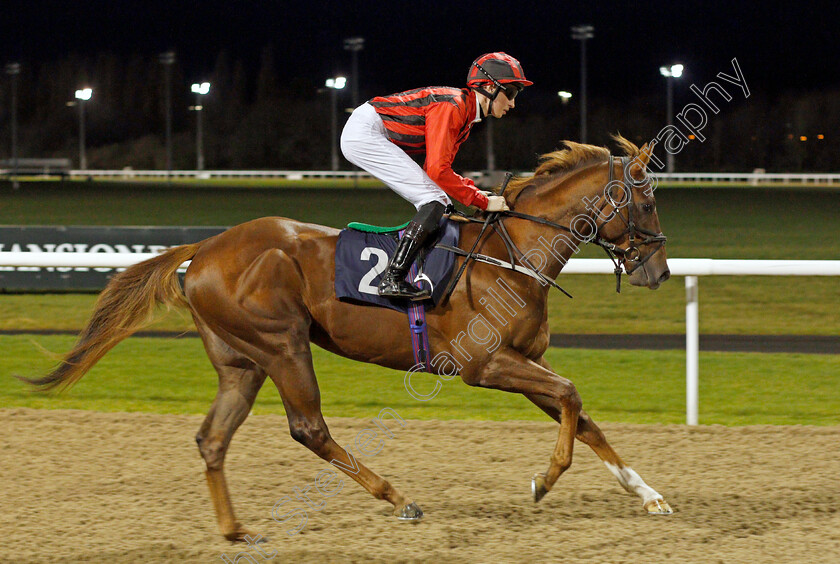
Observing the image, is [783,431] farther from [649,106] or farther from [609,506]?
[649,106]

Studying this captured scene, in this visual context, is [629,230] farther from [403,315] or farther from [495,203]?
[403,315]

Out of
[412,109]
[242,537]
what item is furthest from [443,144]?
[242,537]

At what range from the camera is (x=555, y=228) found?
3592 mm

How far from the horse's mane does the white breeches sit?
0.28 m

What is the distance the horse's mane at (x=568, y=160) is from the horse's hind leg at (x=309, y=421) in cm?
96

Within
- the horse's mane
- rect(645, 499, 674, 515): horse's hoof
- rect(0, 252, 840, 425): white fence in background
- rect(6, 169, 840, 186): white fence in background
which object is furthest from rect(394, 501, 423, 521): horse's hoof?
rect(6, 169, 840, 186): white fence in background

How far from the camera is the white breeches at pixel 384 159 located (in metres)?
3.59

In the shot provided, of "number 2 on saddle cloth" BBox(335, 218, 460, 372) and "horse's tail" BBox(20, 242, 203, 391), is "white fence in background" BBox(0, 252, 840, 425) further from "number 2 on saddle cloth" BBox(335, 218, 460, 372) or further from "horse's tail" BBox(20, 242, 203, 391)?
"number 2 on saddle cloth" BBox(335, 218, 460, 372)

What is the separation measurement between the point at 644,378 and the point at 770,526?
2.77m

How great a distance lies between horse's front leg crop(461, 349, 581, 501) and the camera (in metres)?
3.39

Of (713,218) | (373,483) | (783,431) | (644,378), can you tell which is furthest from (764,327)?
(713,218)

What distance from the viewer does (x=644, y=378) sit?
615 cm

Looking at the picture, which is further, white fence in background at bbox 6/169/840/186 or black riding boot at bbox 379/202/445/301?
white fence in background at bbox 6/169/840/186

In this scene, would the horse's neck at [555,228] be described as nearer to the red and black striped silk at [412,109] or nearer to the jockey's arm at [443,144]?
the jockey's arm at [443,144]
